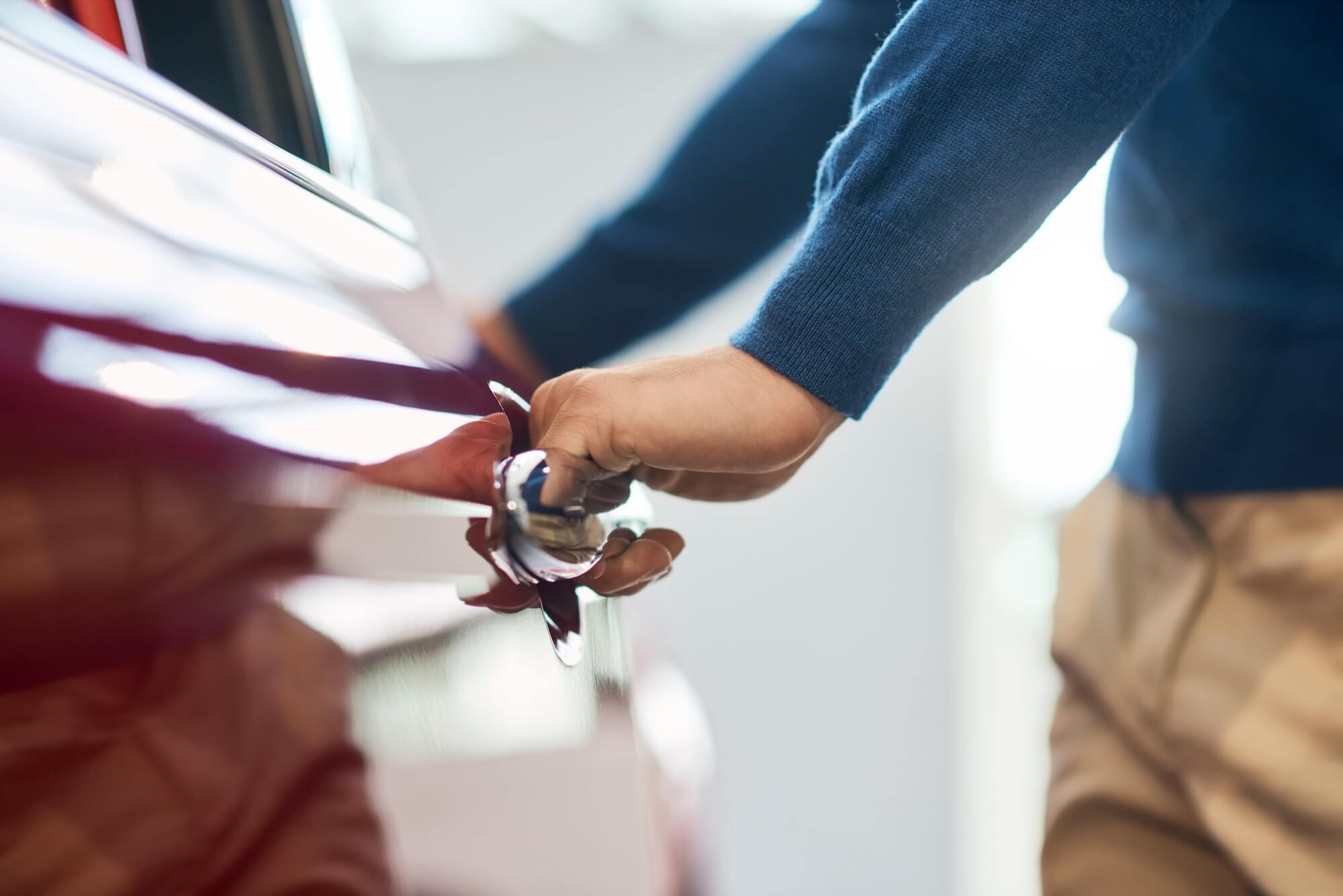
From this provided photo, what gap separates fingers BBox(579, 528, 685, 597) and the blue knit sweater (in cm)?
7

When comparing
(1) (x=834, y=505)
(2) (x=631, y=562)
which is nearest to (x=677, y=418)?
(2) (x=631, y=562)

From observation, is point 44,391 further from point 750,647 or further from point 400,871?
point 750,647

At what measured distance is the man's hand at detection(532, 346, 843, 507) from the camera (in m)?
0.32

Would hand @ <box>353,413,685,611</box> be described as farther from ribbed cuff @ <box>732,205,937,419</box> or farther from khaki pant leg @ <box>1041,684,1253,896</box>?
khaki pant leg @ <box>1041,684,1253,896</box>

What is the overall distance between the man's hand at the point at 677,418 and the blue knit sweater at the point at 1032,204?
0.01m

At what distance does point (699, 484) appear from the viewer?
1.46 feet

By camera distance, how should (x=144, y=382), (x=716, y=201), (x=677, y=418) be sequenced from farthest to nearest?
(x=716, y=201)
(x=677, y=418)
(x=144, y=382)

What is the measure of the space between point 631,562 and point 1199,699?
0.87 feet

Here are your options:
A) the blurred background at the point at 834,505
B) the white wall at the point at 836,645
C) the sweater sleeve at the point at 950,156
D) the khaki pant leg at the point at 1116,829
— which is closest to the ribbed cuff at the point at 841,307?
the sweater sleeve at the point at 950,156

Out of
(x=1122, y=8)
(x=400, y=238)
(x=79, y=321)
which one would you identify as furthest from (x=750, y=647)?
(x=79, y=321)

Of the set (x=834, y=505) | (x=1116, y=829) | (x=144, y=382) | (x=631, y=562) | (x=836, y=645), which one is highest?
(x=144, y=382)

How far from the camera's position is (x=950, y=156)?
34 cm

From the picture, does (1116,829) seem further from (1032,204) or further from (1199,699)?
(1032,204)

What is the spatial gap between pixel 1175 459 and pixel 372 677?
376mm
